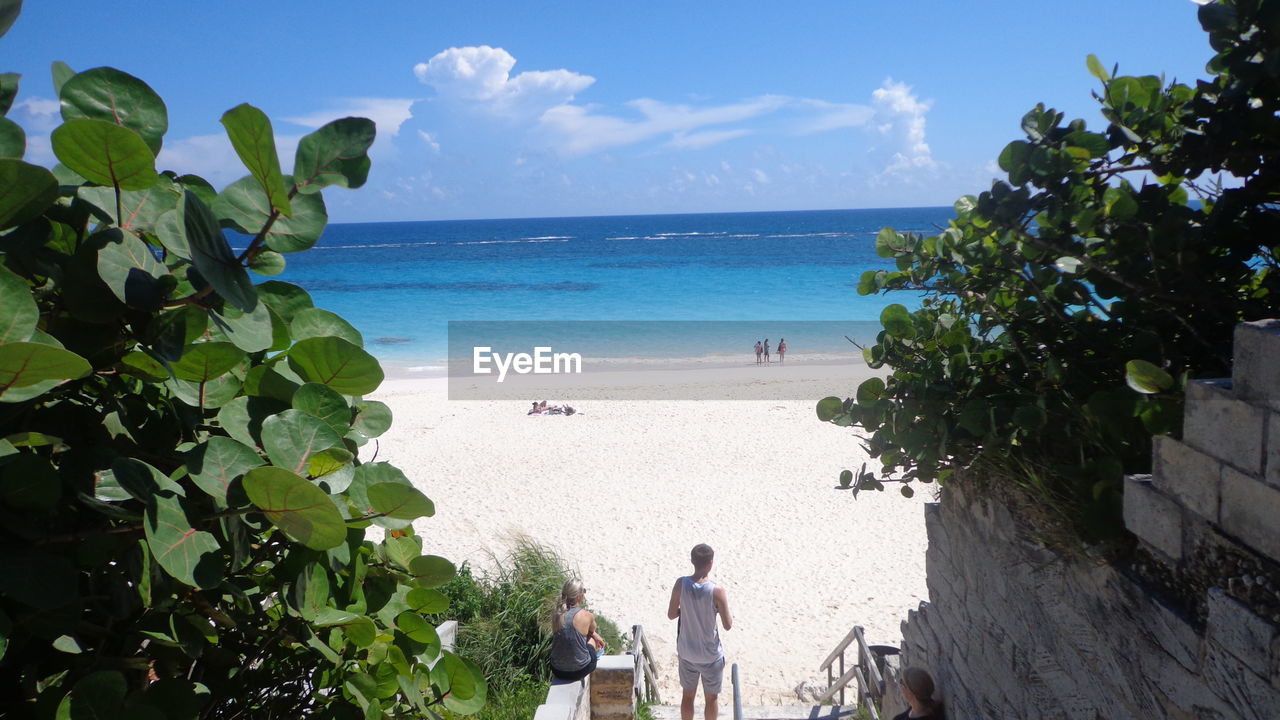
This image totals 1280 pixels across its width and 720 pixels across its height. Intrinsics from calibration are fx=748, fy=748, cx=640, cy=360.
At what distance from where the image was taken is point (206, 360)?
99 centimetres

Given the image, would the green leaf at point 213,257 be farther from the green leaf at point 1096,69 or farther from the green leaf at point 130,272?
the green leaf at point 1096,69

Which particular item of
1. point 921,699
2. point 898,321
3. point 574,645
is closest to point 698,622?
point 574,645

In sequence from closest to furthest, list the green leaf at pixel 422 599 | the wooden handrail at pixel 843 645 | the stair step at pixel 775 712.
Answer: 1. the green leaf at pixel 422 599
2. the stair step at pixel 775 712
3. the wooden handrail at pixel 843 645

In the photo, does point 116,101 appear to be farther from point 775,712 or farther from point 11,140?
point 775,712

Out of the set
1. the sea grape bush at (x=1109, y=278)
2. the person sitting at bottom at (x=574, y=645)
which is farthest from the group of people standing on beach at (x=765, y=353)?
the sea grape bush at (x=1109, y=278)

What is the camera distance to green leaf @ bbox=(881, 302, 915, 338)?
343 cm

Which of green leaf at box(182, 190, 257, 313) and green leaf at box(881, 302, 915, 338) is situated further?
green leaf at box(881, 302, 915, 338)

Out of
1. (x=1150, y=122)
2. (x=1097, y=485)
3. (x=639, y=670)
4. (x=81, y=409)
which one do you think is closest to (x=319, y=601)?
(x=81, y=409)

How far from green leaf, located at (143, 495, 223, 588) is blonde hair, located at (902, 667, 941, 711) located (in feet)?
13.4

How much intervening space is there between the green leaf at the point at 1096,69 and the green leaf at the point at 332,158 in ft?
8.58

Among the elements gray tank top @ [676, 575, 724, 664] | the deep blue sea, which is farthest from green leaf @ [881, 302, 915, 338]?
the deep blue sea

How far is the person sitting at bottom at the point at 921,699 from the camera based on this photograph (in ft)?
13.5

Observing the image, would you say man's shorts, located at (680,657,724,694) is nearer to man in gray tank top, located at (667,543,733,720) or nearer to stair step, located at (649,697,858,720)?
man in gray tank top, located at (667,543,733,720)

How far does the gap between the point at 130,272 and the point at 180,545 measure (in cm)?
33
